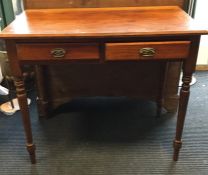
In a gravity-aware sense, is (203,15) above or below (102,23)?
below

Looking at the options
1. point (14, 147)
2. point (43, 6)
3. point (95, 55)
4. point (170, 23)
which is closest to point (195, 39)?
point (170, 23)

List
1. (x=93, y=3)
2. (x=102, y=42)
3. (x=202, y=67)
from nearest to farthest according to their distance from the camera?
(x=102, y=42) → (x=93, y=3) → (x=202, y=67)

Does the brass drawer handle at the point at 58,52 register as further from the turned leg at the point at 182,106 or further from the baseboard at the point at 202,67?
the baseboard at the point at 202,67

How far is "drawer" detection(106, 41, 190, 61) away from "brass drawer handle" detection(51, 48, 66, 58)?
0.18m

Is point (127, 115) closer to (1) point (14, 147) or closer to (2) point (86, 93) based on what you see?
(2) point (86, 93)

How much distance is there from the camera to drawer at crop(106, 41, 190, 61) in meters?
1.14

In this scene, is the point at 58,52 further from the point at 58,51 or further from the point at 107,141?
the point at 107,141

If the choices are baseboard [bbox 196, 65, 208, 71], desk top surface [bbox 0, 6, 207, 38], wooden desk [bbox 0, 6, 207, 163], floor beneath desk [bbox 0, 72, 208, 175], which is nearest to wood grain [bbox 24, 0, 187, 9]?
desk top surface [bbox 0, 6, 207, 38]

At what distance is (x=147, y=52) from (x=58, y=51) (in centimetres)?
36

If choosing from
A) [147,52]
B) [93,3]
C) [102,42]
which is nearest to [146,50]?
[147,52]

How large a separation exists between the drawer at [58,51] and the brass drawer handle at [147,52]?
0.18 metres

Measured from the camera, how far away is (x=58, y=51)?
45.4 inches

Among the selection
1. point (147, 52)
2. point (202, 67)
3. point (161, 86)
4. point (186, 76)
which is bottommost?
point (202, 67)

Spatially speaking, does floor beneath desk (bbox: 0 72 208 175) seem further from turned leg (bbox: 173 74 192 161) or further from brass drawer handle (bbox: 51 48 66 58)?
brass drawer handle (bbox: 51 48 66 58)
